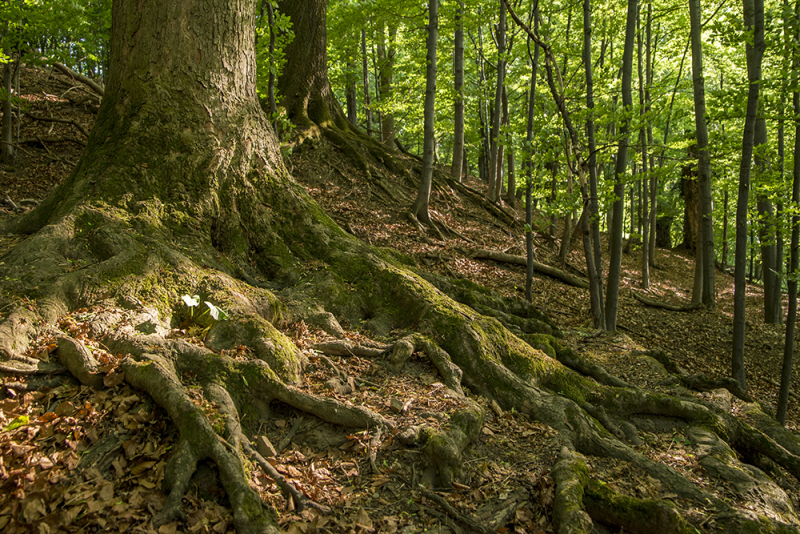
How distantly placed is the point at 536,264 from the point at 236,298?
8.70m

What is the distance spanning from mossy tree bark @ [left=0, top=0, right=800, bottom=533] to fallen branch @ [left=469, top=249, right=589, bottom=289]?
4.62m

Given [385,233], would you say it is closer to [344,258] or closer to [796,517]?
[344,258]

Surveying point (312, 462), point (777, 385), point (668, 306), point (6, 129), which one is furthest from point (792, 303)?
point (6, 129)

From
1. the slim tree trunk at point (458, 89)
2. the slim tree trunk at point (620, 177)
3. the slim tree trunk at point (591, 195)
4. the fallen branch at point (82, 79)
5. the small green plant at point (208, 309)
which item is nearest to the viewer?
the small green plant at point (208, 309)

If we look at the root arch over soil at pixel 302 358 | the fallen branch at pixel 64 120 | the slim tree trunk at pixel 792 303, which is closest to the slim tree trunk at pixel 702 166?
the slim tree trunk at pixel 792 303

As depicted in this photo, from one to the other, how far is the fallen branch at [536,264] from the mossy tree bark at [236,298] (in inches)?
182

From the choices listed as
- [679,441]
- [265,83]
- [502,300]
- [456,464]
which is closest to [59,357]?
[456,464]

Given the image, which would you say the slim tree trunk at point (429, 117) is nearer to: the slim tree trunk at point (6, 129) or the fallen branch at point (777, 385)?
the fallen branch at point (777, 385)

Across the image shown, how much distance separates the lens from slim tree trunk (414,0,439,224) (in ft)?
31.6

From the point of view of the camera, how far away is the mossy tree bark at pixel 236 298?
2900 mm

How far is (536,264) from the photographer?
11141 millimetres

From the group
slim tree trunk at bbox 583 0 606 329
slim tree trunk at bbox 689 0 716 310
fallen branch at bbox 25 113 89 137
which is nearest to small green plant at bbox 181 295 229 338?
slim tree trunk at bbox 583 0 606 329

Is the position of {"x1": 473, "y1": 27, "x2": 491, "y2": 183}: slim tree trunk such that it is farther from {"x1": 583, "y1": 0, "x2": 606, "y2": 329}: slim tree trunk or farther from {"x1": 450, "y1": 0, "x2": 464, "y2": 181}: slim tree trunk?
{"x1": 583, "y1": 0, "x2": 606, "y2": 329}: slim tree trunk

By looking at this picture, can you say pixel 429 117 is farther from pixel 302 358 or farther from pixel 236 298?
pixel 302 358
